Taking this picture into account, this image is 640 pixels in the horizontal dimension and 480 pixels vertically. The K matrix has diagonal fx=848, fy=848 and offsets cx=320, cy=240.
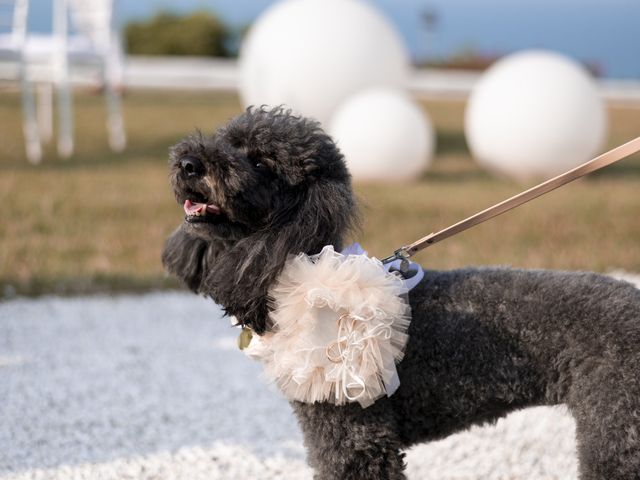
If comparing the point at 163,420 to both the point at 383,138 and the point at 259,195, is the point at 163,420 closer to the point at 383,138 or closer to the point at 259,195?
the point at 259,195

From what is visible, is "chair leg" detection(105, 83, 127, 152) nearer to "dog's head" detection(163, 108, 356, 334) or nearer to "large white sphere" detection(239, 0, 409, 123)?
"large white sphere" detection(239, 0, 409, 123)

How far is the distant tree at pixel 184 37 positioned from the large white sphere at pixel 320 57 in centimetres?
1003

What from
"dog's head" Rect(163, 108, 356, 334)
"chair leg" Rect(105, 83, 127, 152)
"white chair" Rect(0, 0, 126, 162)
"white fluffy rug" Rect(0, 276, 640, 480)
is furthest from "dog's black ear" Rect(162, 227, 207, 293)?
"chair leg" Rect(105, 83, 127, 152)

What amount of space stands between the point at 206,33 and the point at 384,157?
40.1 ft

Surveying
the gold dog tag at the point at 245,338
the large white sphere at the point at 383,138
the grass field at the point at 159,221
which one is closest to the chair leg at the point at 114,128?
the grass field at the point at 159,221

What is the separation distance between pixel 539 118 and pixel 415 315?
6636 mm

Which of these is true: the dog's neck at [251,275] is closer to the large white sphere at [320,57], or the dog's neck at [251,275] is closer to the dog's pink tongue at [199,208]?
the dog's pink tongue at [199,208]

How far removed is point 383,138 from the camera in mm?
8258

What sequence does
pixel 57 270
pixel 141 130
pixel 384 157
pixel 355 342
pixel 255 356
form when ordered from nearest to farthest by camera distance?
pixel 355 342 → pixel 255 356 → pixel 57 270 → pixel 384 157 → pixel 141 130

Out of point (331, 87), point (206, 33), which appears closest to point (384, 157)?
point (331, 87)

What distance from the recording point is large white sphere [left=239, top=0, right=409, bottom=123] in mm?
9453

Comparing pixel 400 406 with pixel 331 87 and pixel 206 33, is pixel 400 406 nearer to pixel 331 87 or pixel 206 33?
pixel 331 87

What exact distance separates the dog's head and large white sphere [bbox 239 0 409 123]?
284 inches

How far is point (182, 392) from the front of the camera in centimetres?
381
